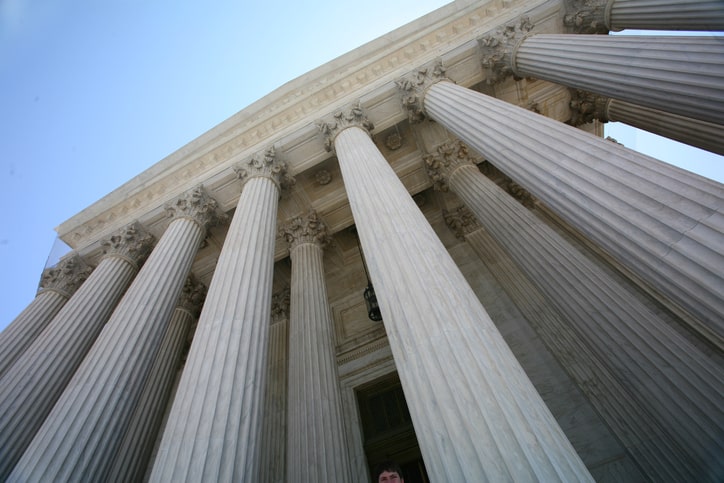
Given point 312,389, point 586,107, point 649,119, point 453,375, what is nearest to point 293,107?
point 312,389

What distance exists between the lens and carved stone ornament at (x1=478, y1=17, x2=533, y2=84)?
10.2 meters

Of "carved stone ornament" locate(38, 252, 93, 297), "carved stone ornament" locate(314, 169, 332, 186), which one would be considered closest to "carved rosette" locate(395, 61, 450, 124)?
"carved stone ornament" locate(314, 169, 332, 186)

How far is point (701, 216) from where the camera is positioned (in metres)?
3.93

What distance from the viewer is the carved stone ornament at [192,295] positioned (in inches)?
517

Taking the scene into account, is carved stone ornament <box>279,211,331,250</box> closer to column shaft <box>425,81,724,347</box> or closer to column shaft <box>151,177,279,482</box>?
column shaft <box>151,177,279,482</box>

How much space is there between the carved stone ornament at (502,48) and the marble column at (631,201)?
393 centimetres

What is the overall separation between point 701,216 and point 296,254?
9785 millimetres

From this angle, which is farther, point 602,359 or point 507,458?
point 602,359

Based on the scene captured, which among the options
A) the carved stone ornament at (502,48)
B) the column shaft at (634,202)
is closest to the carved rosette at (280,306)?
the column shaft at (634,202)

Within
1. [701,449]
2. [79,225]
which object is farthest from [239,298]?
[79,225]

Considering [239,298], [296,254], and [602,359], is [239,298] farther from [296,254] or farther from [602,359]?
[602,359]

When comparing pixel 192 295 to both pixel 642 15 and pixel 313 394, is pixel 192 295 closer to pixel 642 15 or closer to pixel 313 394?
pixel 313 394

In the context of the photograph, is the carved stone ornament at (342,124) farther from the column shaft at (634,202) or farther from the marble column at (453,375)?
the marble column at (453,375)

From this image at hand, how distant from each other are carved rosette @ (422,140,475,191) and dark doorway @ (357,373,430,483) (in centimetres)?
649
